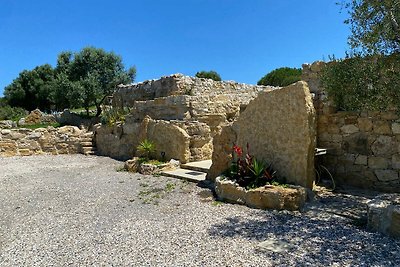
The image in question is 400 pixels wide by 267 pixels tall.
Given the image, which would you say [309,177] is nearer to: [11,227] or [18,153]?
[11,227]

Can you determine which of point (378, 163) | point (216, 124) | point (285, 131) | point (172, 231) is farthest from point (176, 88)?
point (172, 231)

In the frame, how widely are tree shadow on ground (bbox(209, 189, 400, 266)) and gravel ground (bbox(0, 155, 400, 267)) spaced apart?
0.01 meters

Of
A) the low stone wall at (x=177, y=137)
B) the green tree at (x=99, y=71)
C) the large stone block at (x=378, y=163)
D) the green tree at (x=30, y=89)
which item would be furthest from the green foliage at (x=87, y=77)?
the large stone block at (x=378, y=163)

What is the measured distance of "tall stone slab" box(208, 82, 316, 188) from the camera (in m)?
6.55

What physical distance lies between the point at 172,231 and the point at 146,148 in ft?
20.4

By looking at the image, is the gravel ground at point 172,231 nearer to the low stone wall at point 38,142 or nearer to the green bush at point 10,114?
the low stone wall at point 38,142

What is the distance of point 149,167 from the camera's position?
10398 mm

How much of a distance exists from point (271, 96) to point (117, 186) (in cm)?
481

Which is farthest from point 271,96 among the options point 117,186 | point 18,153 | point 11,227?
point 18,153

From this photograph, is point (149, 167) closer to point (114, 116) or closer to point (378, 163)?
point (114, 116)

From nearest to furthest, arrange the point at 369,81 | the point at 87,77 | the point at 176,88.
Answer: the point at 369,81 → the point at 176,88 → the point at 87,77

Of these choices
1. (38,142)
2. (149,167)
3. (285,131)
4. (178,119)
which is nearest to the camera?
(285,131)

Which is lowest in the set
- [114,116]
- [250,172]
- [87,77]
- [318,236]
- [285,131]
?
[318,236]

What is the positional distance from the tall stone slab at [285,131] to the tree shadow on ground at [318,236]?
2.99 ft
